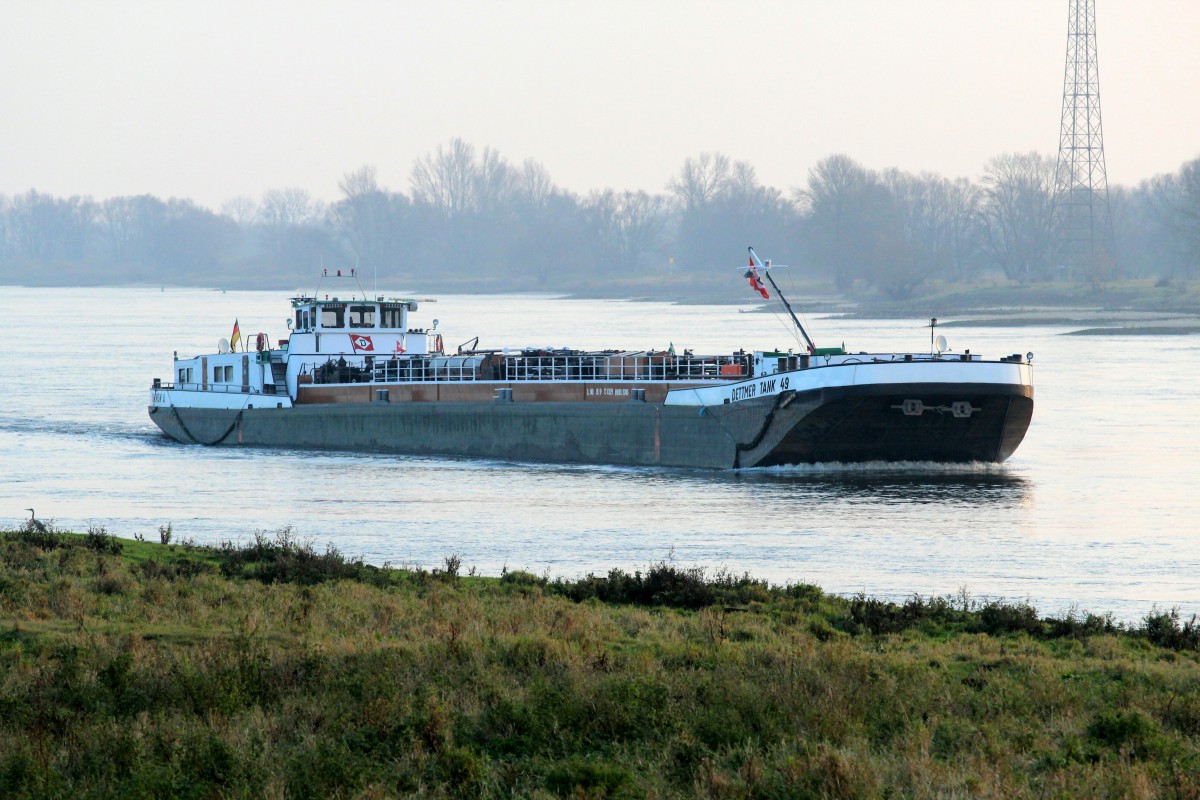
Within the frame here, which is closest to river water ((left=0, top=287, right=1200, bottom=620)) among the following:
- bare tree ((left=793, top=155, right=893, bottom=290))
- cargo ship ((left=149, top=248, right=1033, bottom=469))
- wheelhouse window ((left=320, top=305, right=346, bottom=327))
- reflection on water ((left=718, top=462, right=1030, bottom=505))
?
reflection on water ((left=718, top=462, right=1030, bottom=505))

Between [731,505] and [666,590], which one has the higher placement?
[666,590]

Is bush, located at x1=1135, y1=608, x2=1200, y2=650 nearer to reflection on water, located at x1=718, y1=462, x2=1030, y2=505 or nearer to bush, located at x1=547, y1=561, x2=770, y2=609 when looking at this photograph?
bush, located at x1=547, y1=561, x2=770, y2=609

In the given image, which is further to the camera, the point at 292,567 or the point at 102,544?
the point at 102,544

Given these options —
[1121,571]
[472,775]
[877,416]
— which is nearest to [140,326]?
[877,416]

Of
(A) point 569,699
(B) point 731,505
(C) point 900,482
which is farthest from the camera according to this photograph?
(C) point 900,482

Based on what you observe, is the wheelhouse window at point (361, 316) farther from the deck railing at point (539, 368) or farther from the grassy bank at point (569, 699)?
the grassy bank at point (569, 699)

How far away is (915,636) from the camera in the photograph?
1936 cm

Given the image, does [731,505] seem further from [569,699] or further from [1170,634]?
[569,699]

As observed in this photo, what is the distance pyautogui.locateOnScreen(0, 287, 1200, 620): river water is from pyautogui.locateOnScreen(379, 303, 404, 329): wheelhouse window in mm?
6489

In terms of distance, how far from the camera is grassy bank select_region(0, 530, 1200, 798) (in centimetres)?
1235

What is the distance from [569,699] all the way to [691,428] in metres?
30.1

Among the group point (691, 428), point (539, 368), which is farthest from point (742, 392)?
point (539, 368)

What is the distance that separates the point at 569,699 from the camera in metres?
14.4

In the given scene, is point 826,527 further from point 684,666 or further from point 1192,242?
point 1192,242
